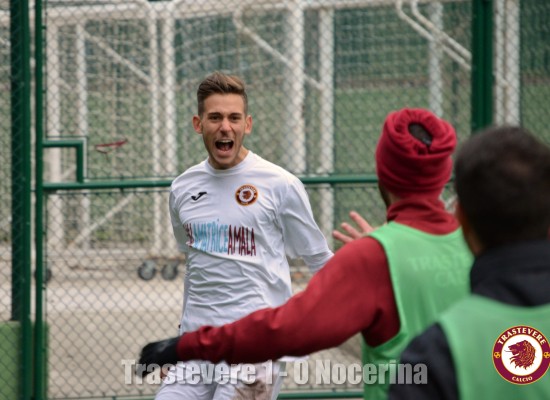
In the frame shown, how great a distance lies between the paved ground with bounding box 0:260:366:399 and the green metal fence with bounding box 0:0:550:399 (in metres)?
0.02

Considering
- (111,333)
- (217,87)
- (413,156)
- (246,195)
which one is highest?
(217,87)

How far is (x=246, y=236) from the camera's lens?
431 cm

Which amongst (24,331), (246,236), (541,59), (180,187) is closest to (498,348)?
(246,236)

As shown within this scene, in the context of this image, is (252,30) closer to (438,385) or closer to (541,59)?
(541,59)

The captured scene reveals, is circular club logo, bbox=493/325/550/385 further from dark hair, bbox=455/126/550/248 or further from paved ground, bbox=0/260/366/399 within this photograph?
paved ground, bbox=0/260/366/399

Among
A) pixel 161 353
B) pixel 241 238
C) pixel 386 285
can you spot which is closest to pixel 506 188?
pixel 386 285

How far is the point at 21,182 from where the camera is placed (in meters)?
5.80

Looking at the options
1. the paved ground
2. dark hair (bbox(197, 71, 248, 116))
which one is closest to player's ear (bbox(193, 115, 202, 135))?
dark hair (bbox(197, 71, 248, 116))

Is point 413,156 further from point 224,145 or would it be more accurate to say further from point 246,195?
point 224,145

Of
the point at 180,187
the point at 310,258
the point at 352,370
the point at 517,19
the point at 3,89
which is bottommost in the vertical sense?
the point at 352,370

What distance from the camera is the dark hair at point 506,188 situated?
1.74 metres

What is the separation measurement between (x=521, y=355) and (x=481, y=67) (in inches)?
172

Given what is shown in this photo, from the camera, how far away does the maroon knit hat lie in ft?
8.29

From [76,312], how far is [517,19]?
3796 mm
